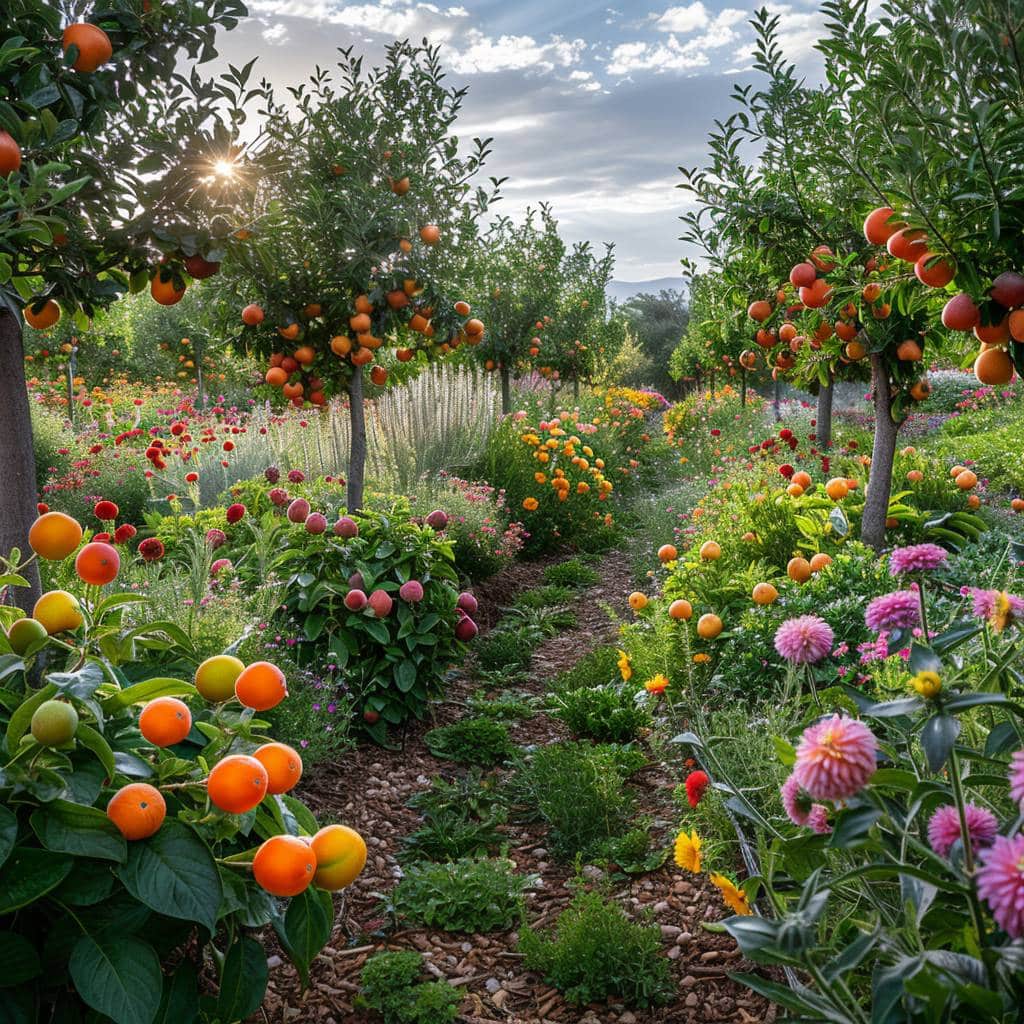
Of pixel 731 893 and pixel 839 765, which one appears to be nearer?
pixel 839 765

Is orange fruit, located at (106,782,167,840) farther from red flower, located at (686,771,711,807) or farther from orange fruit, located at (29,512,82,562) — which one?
red flower, located at (686,771,711,807)

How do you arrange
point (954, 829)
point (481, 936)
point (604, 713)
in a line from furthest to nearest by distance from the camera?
1. point (604, 713)
2. point (481, 936)
3. point (954, 829)

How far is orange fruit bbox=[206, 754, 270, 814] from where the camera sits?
3.70 ft

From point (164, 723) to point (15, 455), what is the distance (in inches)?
52.9

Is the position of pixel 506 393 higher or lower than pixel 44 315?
lower

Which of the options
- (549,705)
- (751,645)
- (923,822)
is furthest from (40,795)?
(549,705)

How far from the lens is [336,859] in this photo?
1.21m

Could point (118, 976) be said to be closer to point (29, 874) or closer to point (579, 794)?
point (29, 874)

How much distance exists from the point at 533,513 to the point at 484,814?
4.53 metres

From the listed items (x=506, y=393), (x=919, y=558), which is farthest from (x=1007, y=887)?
(x=506, y=393)

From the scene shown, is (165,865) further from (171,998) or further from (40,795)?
(171,998)

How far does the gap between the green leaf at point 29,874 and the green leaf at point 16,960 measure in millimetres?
75

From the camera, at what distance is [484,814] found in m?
3.03

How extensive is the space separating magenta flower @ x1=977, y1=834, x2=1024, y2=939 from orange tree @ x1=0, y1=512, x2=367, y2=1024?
849 millimetres
